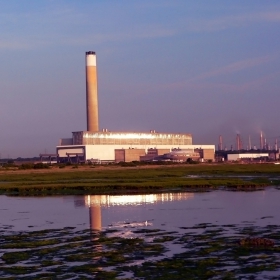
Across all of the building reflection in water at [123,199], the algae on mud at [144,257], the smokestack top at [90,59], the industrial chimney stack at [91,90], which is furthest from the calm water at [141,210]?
the smokestack top at [90,59]

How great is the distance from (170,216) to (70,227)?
4.47 m

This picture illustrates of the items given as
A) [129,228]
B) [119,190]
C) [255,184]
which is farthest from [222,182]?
[129,228]

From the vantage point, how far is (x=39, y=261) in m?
14.5

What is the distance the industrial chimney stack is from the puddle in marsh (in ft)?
212

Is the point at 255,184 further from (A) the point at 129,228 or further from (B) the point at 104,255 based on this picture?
(B) the point at 104,255

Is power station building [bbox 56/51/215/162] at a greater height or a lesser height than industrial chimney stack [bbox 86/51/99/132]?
lesser

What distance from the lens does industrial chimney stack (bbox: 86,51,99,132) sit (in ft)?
315

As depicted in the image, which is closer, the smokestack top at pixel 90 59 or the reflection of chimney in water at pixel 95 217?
the reflection of chimney in water at pixel 95 217

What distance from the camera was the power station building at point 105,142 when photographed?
98.2 m

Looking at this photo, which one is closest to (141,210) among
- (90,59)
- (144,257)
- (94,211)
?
(94,211)

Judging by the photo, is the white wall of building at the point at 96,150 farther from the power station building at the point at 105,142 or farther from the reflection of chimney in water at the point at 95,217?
the reflection of chimney in water at the point at 95,217

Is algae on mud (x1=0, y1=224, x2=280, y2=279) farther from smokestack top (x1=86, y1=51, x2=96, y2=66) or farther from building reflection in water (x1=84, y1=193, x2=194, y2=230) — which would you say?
smokestack top (x1=86, y1=51, x2=96, y2=66)

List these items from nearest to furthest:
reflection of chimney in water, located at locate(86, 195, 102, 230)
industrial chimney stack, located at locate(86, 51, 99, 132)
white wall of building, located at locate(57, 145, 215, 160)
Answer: reflection of chimney in water, located at locate(86, 195, 102, 230), industrial chimney stack, located at locate(86, 51, 99, 132), white wall of building, located at locate(57, 145, 215, 160)

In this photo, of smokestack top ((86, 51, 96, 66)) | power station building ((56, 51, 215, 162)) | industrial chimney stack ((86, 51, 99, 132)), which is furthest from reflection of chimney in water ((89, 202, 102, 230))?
smokestack top ((86, 51, 96, 66))
